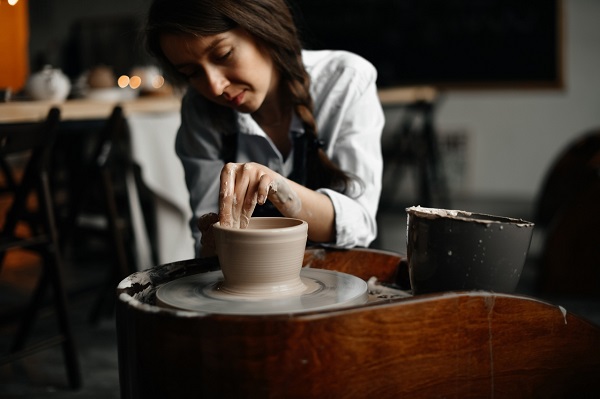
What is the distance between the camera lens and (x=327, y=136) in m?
1.42

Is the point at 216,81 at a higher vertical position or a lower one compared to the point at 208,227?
higher

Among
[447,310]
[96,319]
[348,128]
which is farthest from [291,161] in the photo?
[96,319]

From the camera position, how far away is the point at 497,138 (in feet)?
16.8

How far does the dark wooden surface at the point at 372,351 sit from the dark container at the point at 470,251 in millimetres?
81

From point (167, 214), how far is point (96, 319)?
62 centimetres

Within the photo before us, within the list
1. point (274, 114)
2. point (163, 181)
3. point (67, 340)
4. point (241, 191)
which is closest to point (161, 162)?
point (163, 181)

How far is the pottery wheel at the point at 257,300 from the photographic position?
2.76ft

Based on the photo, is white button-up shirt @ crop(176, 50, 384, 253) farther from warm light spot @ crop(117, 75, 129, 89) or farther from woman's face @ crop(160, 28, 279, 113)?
warm light spot @ crop(117, 75, 129, 89)

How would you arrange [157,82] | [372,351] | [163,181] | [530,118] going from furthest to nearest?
[530,118] < [157,82] < [163,181] < [372,351]

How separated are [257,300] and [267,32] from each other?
22.9 inches

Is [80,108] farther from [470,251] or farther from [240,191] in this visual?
[470,251]

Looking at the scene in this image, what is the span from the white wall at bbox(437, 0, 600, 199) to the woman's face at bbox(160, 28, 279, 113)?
4092mm

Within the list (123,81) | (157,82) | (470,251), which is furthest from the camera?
(157,82)

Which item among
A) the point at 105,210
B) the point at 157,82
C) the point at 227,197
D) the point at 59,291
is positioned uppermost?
the point at 157,82
